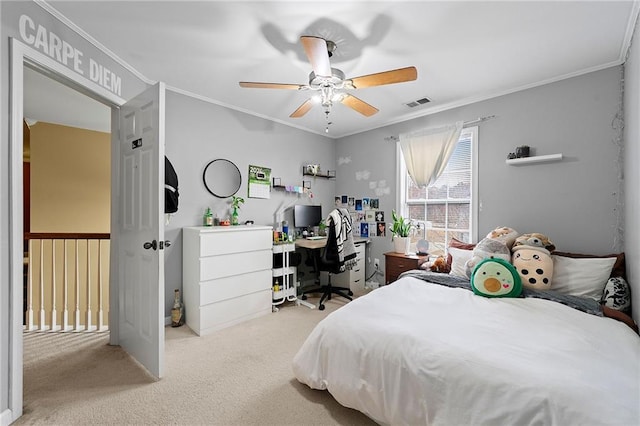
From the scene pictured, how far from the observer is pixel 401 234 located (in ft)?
12.2

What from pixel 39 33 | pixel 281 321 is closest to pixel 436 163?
pixel 281 321

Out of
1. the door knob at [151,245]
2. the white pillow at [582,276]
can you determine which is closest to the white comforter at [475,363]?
the white pillow at [582,276]

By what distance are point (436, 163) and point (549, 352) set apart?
261 centimetres

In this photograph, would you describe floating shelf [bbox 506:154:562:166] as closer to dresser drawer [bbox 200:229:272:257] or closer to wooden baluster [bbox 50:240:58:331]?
dresser drawer [bbox 200:229:272:257]

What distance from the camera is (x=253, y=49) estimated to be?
7.13 feet

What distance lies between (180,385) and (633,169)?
3526mm

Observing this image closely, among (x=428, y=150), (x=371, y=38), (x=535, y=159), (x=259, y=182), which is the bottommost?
(x=259, y=182)

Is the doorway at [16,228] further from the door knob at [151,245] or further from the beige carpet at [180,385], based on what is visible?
the door knob at [151,245]

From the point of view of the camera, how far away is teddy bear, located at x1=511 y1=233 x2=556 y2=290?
215 cm

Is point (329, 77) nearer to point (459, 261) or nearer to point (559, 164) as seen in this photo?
point (459, 261)

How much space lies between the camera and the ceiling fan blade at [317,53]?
165 centimetres

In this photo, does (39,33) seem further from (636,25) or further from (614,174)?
(614,174)

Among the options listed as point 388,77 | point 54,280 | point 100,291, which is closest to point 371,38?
point 388,77

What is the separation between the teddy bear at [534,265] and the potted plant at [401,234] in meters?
1.42
